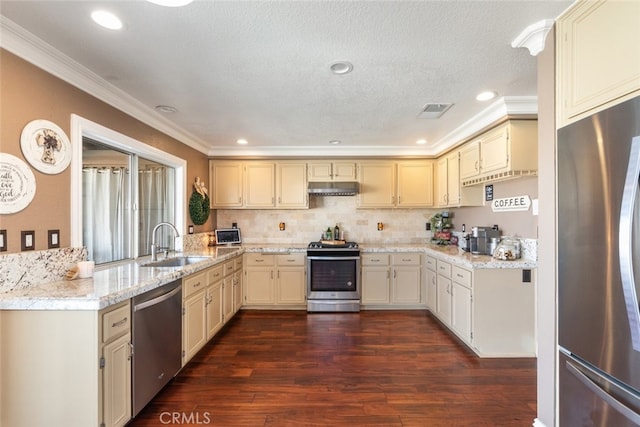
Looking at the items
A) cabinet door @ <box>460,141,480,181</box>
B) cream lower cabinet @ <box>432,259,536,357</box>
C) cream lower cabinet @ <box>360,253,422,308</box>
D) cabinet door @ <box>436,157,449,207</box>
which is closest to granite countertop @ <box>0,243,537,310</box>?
cream lower cabinet @ <box>432,259,536,357</box>

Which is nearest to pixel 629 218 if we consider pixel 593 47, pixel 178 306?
pixel 593 47

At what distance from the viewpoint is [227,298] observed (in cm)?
342

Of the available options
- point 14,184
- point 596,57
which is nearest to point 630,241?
point 596,57

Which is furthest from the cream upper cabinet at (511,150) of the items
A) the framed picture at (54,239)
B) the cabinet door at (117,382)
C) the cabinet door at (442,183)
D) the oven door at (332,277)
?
the framed picture at (54,239)

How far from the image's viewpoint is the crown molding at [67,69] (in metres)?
1.60

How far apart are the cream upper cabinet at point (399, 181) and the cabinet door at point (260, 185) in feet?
4.54

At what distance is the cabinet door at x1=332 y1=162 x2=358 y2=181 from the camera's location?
4.41 meters

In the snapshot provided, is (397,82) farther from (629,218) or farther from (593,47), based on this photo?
(629,218)

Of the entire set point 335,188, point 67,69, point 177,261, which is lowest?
point 177,261

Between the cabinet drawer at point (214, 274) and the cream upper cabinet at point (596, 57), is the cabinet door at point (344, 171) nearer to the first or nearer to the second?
the cabinet drawer at point (214, 274)

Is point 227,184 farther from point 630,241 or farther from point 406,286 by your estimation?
point 630,241

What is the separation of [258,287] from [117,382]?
96.4 inches

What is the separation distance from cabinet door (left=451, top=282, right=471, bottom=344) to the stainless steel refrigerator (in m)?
1.35

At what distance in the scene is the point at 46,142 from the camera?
181 centimetres
